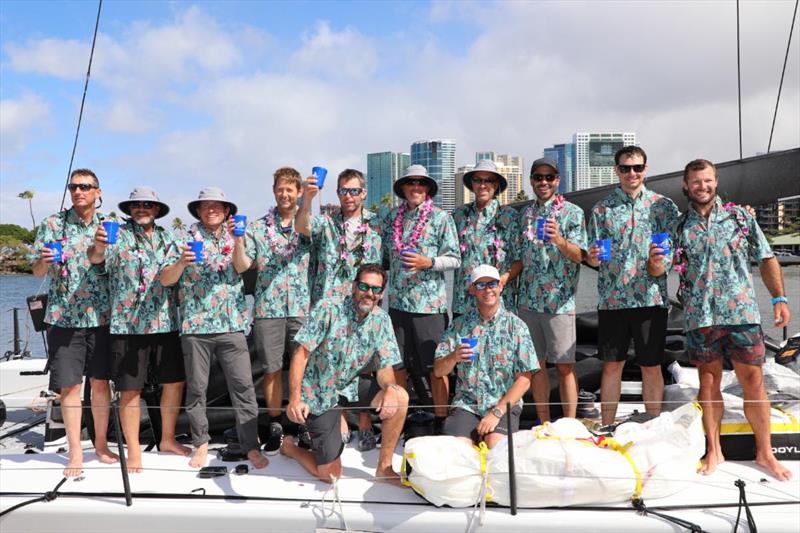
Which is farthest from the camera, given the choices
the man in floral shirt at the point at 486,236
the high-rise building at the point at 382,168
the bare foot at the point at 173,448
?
the high-rise building at the point at 382,168

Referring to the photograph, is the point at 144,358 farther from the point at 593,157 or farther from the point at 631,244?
the point at 593,157

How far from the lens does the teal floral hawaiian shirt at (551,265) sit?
3939 millimetres

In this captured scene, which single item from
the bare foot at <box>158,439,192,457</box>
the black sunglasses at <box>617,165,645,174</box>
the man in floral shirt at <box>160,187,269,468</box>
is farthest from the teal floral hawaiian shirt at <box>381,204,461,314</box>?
the bare foot at <box>158,439,192,457</box>

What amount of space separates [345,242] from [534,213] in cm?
121

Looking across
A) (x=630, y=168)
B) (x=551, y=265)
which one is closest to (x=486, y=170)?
(x=551, y=265)

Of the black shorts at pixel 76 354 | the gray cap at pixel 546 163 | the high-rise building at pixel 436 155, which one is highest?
the high-rise building at pixel 436 155

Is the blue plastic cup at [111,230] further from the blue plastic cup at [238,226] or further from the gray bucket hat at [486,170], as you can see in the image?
the gray bucket hat at [486,170]

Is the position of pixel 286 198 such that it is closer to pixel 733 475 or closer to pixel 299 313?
pixel 299 313

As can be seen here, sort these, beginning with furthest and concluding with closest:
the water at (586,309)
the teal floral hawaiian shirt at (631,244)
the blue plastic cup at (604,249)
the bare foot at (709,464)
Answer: the water at (586,309) → the teal floral hawaiian shirt at (631,244) → the blue plastic cup at (604,249) → the bare foot at (709,464)

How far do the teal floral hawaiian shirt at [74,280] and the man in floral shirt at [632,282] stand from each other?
2.91 metres

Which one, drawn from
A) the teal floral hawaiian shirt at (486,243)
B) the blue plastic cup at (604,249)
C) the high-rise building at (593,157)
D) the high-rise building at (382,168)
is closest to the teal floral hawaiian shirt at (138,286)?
the teal floral hawaiian shirt at (486,243)

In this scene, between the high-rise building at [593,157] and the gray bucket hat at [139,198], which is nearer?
the gray bucket hat at [139,198]

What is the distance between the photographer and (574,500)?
9.84 ft

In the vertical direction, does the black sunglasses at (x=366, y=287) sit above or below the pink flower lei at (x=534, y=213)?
below
